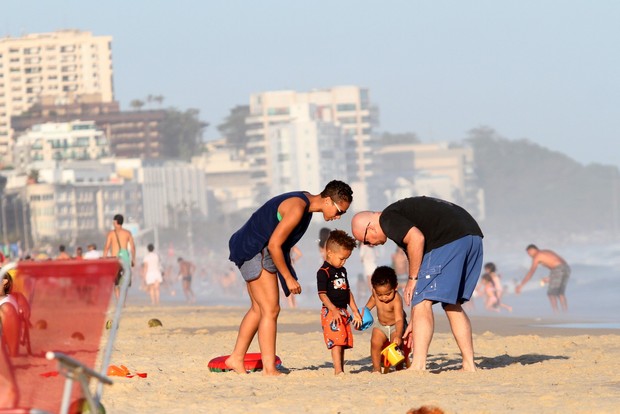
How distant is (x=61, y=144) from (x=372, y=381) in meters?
163

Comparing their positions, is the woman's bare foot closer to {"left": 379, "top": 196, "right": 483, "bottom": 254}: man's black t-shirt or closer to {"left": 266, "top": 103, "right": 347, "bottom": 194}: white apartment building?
{"left": 379, "top": 196, "right": 483, "bottom": 254}: man's black t-shirt

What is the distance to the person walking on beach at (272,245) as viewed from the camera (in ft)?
Result: 26.5

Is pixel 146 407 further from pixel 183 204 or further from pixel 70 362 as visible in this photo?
pixel 183 204

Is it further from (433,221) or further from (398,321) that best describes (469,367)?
(433,221)

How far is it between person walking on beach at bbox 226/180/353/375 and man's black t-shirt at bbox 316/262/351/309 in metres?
0.21

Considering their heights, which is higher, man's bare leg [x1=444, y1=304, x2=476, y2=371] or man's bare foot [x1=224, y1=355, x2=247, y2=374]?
man's bare leg [x1=444, y1=304, x2=476, y2=371]

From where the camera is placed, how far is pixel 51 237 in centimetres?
13512

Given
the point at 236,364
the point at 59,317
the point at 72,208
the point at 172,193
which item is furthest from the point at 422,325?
the point at 172,193

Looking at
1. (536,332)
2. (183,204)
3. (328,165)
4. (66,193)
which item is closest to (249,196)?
(328,165)

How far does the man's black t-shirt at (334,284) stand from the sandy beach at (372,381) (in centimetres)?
46

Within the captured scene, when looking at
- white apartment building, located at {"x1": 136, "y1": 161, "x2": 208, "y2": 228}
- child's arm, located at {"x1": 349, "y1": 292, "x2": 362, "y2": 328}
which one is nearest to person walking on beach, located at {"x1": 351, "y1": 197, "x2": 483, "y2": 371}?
child's arm, located at {"x1": 349, "y1": 292, "x2": 362, "y2": 328}

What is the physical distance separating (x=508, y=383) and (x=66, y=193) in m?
134

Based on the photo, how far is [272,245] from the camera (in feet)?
26.5

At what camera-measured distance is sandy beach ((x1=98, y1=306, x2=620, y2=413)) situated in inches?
272
